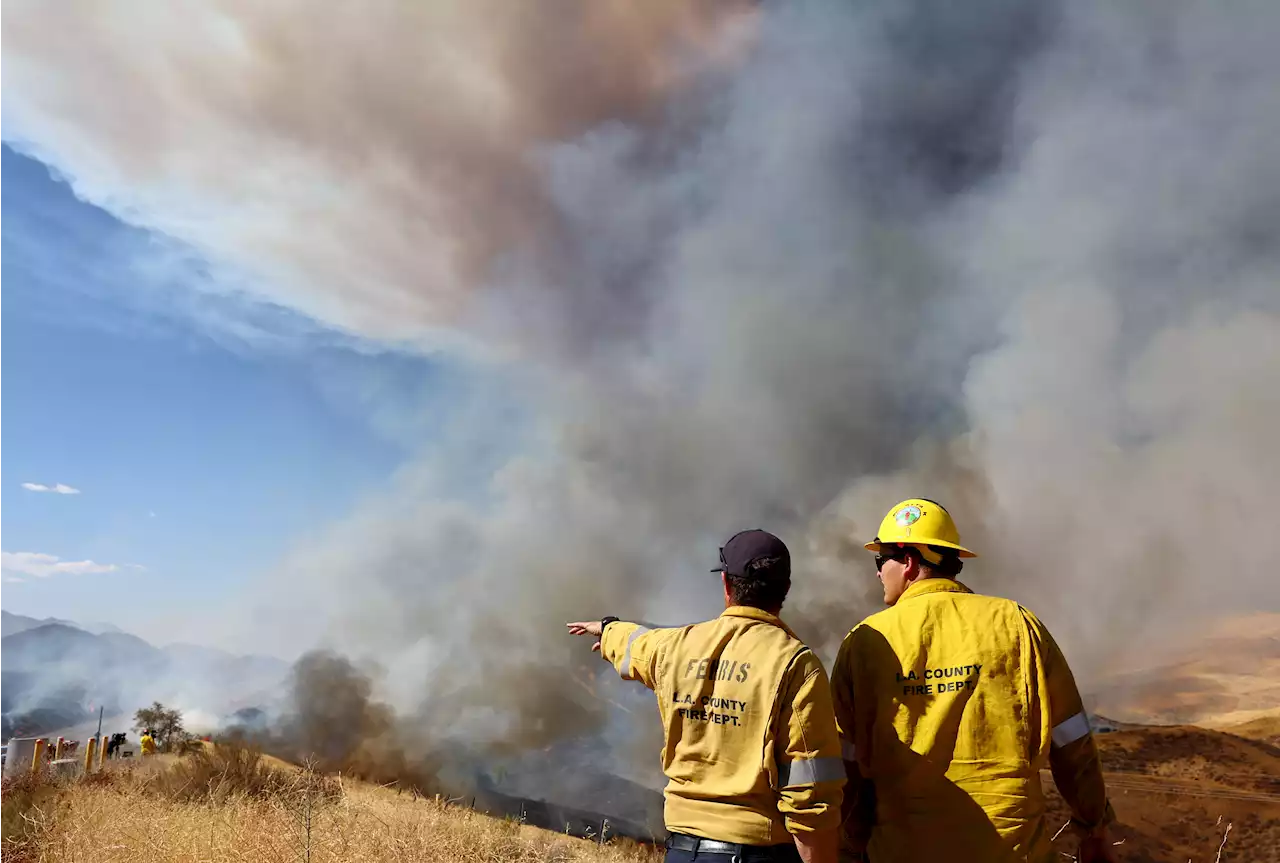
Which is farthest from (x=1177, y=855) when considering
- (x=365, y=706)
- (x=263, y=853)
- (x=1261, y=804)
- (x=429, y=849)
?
(x=365, y=706)

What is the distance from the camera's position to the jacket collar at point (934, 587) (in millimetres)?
3172

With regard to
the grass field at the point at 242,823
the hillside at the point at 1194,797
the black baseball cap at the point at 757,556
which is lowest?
the hillside at the point at 1194,797

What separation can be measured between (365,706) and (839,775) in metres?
45.8

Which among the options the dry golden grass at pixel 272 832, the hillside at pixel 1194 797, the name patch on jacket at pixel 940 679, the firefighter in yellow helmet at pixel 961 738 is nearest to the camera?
the firefighter in yellow helmet at pixel 961 738

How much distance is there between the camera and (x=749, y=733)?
9.59 feet

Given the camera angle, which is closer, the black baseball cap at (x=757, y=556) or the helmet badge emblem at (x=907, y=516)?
the black baseball cap at (x=757, y=556)

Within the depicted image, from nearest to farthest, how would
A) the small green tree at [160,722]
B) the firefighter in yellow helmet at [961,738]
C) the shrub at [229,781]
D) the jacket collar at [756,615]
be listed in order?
the firefighter in yellow helmet at [961,738]
the jacket collar at [756,615]
the shrub at [229,781]
the small green tree at [160,722]

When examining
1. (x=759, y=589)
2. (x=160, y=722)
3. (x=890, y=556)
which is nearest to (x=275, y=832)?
(x=759, y=589)

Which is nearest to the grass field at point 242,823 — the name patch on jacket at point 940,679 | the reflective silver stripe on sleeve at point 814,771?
the name patch on jacket at point 940,679

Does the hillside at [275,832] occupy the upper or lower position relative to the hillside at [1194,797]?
upper

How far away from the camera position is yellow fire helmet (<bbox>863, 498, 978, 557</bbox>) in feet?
10.8

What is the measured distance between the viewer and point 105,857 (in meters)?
6.99

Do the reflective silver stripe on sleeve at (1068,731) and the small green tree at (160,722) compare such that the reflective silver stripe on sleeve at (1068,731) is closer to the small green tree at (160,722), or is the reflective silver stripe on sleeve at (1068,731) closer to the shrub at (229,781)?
the shrub at (229,781)

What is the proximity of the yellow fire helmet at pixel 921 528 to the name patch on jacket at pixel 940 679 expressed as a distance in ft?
1.79
